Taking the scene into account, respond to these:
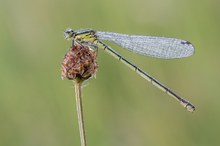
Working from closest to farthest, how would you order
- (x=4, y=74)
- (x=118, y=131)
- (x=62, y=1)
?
(x=118, y=131), (x=4, y=74), (x=62, y=1)

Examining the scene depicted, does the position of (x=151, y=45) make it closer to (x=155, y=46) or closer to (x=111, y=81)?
(x=155, y=46)

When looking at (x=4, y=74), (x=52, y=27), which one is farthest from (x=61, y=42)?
(x=4, y=74)

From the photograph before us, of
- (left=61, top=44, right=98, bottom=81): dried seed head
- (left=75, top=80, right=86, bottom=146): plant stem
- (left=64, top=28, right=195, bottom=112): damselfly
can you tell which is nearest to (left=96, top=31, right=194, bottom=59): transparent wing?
(left=64, top=28, right=195, bottom=112): damselfly

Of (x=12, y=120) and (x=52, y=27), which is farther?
(x=52, y=27)

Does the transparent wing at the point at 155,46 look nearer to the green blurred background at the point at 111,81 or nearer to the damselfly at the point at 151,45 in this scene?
the damselfly at the point at 151,45

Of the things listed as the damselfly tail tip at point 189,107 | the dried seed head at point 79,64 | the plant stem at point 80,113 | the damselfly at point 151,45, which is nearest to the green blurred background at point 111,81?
the damselfly at point 151,45

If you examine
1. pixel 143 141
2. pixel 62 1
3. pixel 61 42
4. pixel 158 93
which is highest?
pixel 62 1

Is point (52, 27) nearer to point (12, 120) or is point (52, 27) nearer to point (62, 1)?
point (62, 1)
